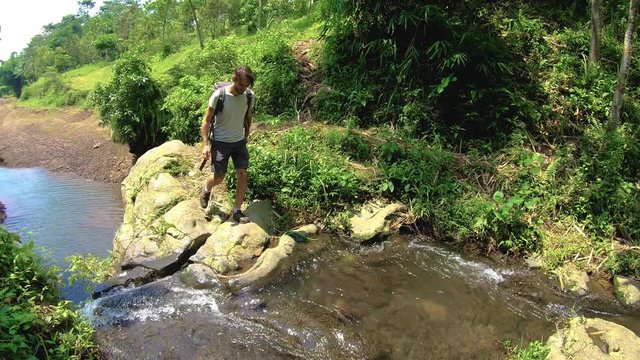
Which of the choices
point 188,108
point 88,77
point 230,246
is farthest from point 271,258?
point 88,77

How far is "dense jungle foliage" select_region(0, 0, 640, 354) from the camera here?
666cm

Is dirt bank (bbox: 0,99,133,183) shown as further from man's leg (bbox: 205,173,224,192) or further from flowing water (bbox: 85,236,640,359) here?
flowing water (bbox: 85,236,640,359)

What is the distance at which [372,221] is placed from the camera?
675cm

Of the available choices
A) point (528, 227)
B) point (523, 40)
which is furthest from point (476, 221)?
point (523, 40)

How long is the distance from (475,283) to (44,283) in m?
4.81

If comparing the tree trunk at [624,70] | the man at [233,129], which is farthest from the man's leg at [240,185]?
the tree trunk at [624,70]

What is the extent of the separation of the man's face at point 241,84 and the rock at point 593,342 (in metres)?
4.40

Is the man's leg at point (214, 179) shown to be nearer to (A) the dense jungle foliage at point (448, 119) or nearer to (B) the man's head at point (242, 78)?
(A) the dense jungle foliage at point (448, 119)

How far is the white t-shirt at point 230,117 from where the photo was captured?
5789mm

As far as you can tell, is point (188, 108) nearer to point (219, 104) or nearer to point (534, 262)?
point (219, 104)

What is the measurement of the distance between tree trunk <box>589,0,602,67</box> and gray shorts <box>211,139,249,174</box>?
6.62 meters

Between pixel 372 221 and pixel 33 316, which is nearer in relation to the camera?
pixel 33 316

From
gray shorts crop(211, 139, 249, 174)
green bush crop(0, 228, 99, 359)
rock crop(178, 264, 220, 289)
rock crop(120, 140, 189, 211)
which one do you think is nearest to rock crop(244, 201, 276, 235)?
→ gray shorts crop(211, 139, 249, 174)

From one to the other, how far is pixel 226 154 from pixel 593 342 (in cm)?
474
